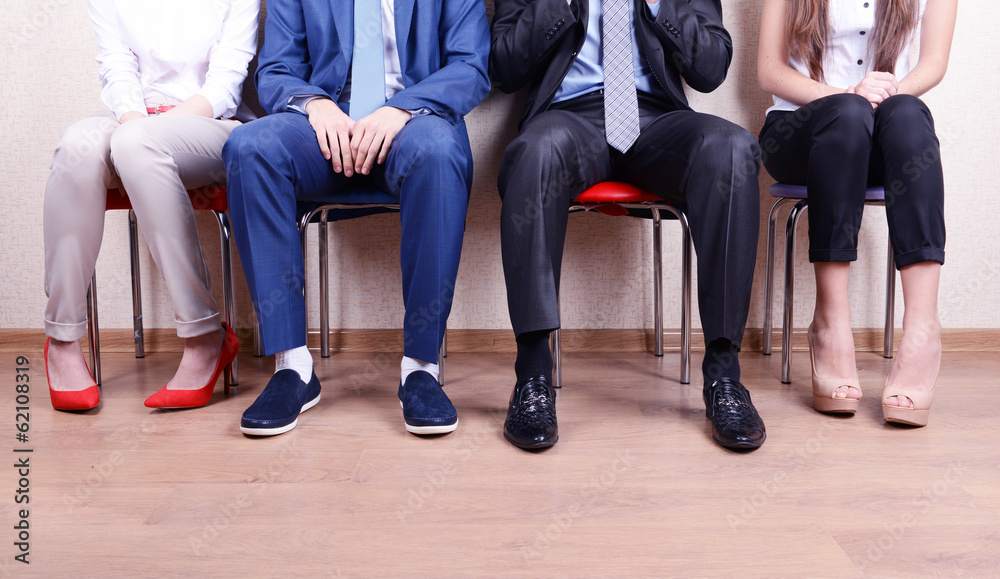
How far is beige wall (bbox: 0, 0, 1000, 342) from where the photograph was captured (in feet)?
5.91

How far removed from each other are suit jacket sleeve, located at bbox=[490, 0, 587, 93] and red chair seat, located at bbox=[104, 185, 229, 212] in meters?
0.70

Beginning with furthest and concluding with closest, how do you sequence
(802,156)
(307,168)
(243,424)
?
(802,156) < (307,168) < (243,424)

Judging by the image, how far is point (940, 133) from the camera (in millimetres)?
1835

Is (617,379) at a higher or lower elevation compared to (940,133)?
lower

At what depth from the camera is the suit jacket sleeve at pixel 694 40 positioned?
138 cm

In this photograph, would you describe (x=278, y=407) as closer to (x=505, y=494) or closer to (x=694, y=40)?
(x=505, y=494)

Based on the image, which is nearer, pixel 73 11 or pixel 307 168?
pixel 307 168

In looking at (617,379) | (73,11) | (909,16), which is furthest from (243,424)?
(909,16)

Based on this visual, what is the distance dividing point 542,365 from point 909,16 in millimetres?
1167

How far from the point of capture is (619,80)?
1413 millimetres

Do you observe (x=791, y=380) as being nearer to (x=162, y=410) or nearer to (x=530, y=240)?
(x=530, y=240)

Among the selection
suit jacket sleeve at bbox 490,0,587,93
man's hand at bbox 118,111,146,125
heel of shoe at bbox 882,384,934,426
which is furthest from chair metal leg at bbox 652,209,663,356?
man's hand at bbox 118,111,146,125

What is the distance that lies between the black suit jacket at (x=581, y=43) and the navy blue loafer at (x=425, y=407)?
68 cm

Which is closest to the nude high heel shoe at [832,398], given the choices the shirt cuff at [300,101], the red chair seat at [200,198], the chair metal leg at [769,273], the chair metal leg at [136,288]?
the chair metal leg at [769,273]
